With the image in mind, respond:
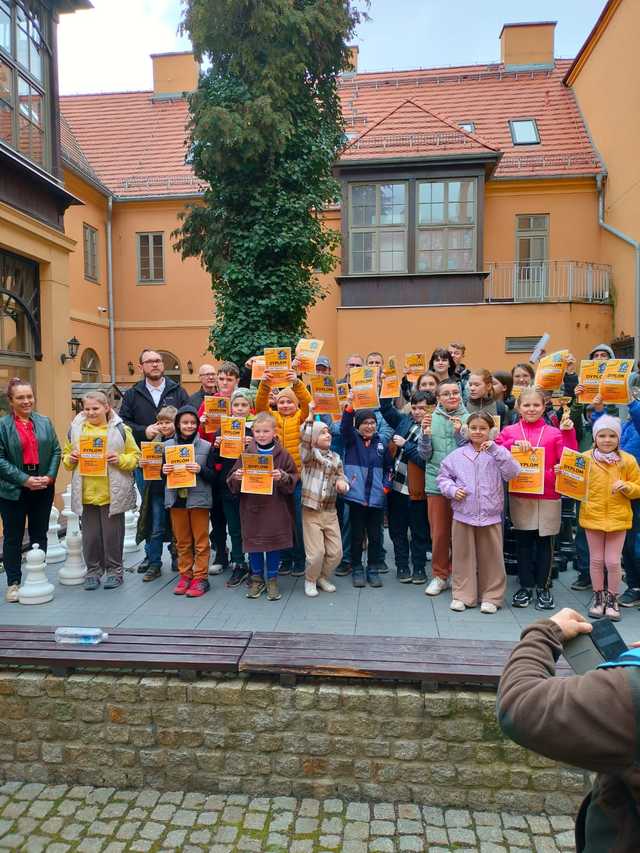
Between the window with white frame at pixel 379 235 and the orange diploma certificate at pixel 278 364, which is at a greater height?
the window with white frame at pixel 379 235

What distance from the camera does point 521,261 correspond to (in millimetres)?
17500

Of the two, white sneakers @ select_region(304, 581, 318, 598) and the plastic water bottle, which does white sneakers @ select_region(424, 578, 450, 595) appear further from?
the plastic water bottle

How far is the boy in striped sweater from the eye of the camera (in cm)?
556

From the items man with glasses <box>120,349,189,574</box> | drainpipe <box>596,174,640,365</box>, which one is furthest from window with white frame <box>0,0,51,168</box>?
drainpipe <box>596,174,640,365</box>

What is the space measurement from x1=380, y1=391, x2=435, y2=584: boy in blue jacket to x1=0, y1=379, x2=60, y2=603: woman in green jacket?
334 centimetres

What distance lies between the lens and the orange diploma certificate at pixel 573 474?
195 inches

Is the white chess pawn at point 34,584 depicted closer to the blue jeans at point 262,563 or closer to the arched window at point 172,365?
the blue jeans at point 262,563

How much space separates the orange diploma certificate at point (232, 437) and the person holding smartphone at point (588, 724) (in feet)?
12.9

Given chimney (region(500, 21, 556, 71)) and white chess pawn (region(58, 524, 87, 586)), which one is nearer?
white chess pawn (region(58, 524, 87, 586))

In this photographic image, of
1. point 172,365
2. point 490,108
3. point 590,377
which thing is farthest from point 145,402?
point 490,108

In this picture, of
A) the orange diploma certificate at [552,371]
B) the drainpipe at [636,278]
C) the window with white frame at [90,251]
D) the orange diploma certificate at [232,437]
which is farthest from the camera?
the window with white frame at [90,251]

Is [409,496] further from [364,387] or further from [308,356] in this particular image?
[308,356]

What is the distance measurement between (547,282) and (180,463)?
1430 centimetres

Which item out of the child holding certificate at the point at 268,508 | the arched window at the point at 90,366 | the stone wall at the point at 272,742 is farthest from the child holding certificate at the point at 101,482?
the arched window at the point at 90,366
